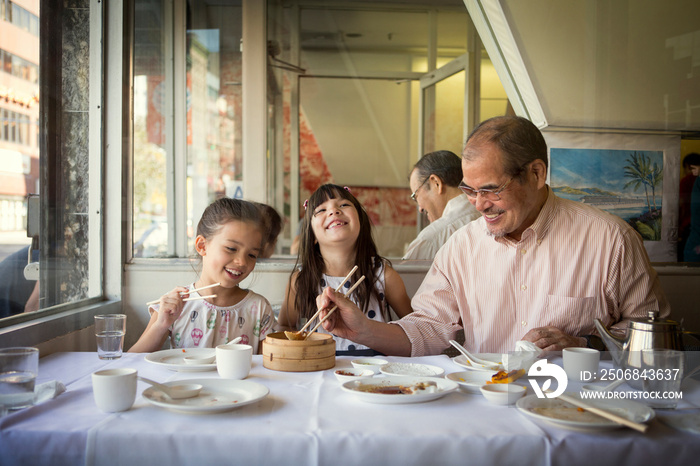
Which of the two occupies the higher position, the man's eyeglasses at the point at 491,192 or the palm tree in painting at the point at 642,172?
the palm tree in painting at the point at 642,172

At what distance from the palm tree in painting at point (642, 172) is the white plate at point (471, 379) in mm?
2143

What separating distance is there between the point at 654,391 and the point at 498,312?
0.82m

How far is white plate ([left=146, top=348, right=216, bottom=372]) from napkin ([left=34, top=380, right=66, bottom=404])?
29 centimetres

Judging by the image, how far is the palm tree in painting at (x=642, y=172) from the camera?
307cm

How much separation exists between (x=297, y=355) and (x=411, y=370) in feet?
0.97

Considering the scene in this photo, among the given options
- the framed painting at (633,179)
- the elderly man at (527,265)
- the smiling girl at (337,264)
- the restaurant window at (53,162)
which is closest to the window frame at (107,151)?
the restaurant window at (53,162)

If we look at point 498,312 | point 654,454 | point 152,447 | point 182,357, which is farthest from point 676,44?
point 152,447

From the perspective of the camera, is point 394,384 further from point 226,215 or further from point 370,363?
point 226,215

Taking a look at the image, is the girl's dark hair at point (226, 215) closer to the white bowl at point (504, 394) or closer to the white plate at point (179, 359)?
the white plate at point (179, 359)

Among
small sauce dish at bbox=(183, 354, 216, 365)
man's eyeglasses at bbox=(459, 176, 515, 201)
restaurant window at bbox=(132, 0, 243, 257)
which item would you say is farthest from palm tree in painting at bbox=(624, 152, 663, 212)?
small sauce dish at bbox=(183, 354, 216, 365)

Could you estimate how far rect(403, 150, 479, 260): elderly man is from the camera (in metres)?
3.00

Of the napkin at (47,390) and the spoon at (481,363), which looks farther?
the spoon at (481,363)

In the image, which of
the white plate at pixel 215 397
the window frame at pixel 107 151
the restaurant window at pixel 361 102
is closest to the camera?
the white plate at pixel 215 397

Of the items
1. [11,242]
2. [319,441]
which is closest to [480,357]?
[319,441]
